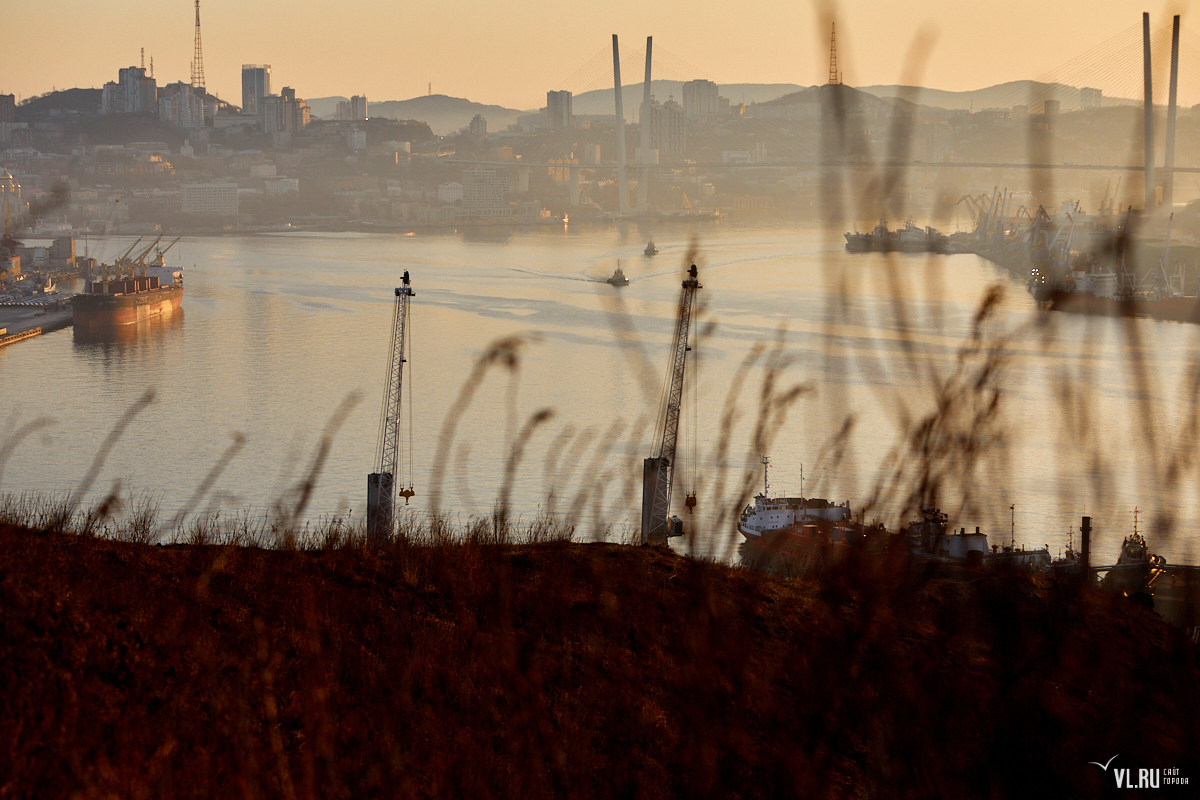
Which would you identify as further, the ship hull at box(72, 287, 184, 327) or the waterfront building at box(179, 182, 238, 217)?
the waterfront building at box(179, 182, 238, 217)

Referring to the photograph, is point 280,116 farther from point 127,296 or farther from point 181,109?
point 127,296

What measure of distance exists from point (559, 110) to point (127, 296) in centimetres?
2026

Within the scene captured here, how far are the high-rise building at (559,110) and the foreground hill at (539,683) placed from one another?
28693mm

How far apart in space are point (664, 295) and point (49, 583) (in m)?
10.4

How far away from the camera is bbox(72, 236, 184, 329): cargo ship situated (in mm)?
10852

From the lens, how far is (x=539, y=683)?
87 centimetres

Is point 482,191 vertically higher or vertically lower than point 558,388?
higher

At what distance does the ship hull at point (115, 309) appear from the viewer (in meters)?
10.8

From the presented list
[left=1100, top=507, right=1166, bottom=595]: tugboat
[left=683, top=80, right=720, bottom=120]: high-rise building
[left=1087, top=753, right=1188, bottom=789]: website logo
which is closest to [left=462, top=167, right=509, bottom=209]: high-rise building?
[left=683, top=80, right=720, bottom=120]: high-rise building

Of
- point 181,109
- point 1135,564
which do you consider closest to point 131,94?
point 181,109

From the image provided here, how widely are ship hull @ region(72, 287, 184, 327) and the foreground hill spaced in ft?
34.2

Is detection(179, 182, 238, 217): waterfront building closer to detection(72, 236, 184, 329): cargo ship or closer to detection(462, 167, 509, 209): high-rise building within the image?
detection(462, 167, 509, 209): high-rise building

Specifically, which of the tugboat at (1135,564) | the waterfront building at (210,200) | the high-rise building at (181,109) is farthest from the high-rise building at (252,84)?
the tugboat at (1135,564)

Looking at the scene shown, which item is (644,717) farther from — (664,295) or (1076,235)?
(1076,235)
